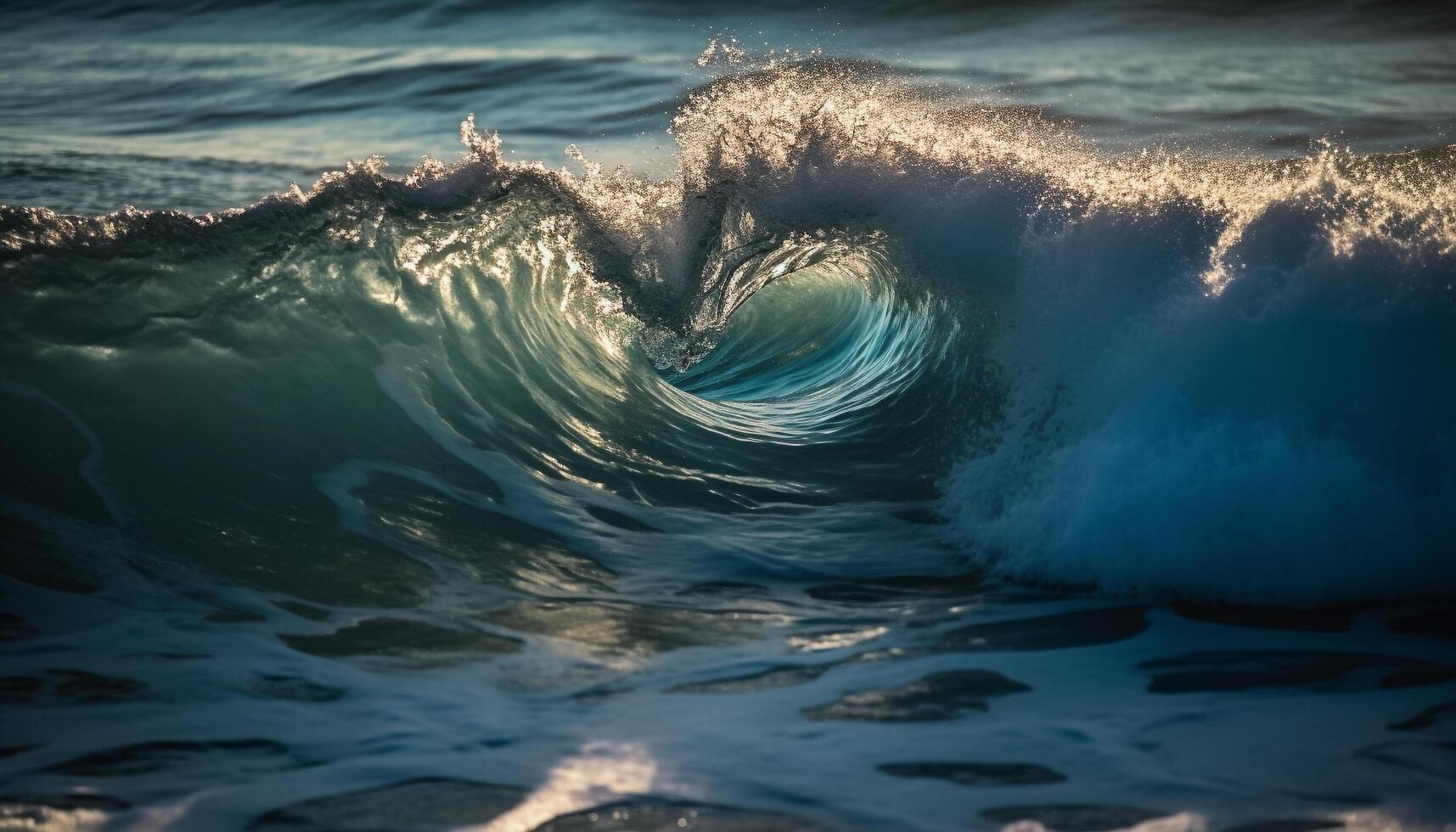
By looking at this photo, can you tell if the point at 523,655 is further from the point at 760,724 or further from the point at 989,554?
the point at 989,554

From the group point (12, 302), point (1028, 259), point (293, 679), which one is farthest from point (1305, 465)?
point (12, 302)

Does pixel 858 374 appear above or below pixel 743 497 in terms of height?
above

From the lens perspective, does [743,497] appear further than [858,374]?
No

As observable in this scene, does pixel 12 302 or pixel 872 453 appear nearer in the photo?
pixel 12 302

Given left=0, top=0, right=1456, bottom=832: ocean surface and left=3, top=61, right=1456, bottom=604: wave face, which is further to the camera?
left=3, top=61, right=1456, bottom=604: wave face
